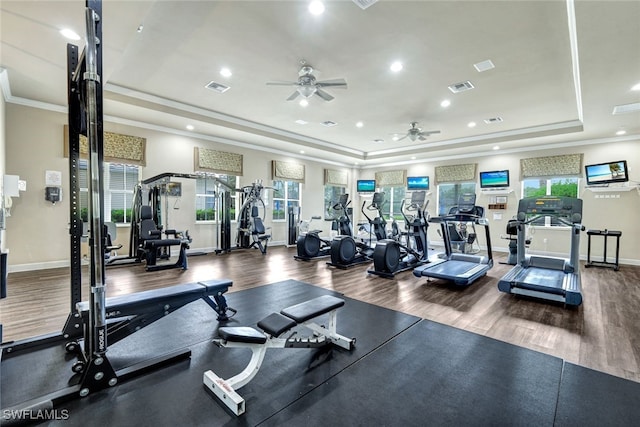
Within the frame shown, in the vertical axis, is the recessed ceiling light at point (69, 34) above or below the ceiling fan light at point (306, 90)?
above

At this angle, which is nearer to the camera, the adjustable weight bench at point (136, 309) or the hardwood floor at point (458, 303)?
the adjustable weight bench at point (136, 309)

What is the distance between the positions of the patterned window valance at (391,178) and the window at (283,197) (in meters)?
3.39

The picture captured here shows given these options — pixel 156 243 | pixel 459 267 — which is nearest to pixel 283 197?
pixel 156 243

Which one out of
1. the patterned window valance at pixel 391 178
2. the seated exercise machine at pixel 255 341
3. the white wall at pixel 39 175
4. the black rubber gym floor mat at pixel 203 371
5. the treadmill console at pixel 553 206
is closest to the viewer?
the black rubber gym floor mat at pixel 203 371

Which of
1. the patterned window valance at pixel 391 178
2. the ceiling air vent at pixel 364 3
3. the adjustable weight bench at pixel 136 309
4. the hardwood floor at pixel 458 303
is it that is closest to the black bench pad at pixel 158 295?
the adjustable weight bench at pixel 136 309

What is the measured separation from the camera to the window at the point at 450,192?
30.2ft

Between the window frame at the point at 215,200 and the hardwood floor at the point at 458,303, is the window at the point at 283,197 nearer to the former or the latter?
the window frame at the point at 215,200

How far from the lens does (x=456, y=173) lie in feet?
30.5

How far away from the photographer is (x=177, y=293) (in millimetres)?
2535

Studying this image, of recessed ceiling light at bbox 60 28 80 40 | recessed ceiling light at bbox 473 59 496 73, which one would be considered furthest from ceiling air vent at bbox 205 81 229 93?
recessed ceiling light at bbox 473 59 496 73

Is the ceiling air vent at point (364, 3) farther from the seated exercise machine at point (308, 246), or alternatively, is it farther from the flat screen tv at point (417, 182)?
the flat screen tv at point (417, 182)

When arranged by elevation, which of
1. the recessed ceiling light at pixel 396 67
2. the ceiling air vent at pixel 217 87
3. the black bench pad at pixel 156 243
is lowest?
the black bench pad at pixel 156 243

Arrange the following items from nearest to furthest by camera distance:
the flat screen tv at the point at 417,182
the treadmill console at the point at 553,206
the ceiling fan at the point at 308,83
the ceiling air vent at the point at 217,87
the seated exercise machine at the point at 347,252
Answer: the ceiling fan at the point at 308,83 → the treadmill console at the point at 553,206 → the ceiling air vent at the point at 217,87 → the seated exercise machine at the point at 347,252 → the flat screen tv at the point at 417,182

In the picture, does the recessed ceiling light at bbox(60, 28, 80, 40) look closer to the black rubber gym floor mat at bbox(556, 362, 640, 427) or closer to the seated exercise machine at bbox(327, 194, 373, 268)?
the seated exercise machine at bbox(327, 194, 373, 268)
